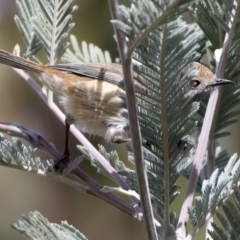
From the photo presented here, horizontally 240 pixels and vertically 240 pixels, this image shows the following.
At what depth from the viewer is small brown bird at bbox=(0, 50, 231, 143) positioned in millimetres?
2191

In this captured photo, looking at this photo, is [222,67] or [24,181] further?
[24,181]

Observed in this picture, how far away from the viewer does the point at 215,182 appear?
1280 millimetres

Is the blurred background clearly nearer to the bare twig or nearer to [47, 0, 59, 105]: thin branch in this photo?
[47, 0, 59, 105]: thin branch

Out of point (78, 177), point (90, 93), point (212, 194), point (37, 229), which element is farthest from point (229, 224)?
point (90, 93)

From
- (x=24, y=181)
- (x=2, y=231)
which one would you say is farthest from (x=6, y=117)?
(x=2, y=231)

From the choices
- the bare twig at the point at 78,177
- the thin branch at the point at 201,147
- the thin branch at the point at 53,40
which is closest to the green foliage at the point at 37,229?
the bare twig at the point at 78,177

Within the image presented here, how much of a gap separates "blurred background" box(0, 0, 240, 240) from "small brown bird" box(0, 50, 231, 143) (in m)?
0.98

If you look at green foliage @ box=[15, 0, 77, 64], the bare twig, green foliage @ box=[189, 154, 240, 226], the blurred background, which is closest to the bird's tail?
green foliage @ box=[15, 0, 77, 64]

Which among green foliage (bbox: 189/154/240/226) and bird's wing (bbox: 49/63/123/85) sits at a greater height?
bird's wing (bbox: 49/63/123/85)

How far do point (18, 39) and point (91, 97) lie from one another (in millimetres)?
1462

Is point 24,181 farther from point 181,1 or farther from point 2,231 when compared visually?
point 181,1

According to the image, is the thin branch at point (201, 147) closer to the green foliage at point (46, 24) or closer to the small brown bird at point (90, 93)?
the green foliage at point (46, 24)

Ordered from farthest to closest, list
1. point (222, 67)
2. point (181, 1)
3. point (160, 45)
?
point (222, 67) → point (160, 45) → point (181, 1)

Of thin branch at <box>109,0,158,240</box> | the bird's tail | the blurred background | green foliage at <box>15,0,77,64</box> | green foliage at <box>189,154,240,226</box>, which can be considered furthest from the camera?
the blurred background
